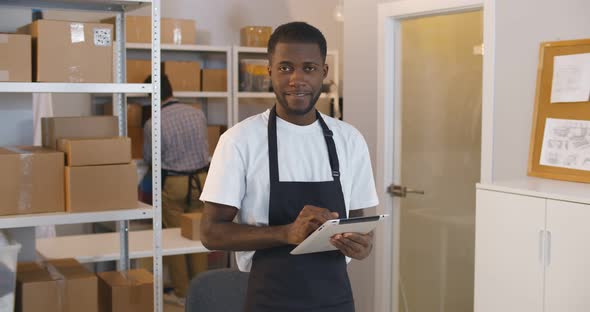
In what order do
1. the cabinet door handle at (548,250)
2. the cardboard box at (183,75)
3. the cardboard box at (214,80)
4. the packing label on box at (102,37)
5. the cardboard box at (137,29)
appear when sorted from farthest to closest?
1. the cardboard box at (214,80)
2. the cardboard box at (183,75)
3. the cardboard box at (137,29)
4. the packing label on box at (102,37)
5. the cabinet door handle at (548,250)

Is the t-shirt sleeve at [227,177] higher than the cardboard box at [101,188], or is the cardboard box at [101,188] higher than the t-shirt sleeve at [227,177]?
the t-shirt sleeve at [227,177]

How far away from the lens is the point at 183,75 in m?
6.14

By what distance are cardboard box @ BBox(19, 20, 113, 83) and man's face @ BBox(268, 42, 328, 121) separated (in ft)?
4.31

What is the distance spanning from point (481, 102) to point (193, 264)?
296 centimetres

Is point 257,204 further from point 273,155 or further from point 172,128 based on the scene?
point 172,128

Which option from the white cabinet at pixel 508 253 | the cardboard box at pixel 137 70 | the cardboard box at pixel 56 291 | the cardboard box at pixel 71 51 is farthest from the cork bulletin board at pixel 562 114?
the cardboard box at pixel 137 70

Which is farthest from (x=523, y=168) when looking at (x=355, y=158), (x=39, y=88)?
(x=39, y=88)

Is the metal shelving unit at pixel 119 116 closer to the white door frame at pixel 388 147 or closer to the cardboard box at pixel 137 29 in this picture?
the white door frame at pixel 388 147

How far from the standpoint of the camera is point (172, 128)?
5824 mm

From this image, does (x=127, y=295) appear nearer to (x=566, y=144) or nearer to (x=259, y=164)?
(x=259, y=164)

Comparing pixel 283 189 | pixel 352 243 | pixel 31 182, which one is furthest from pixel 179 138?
A: pixel 352 243

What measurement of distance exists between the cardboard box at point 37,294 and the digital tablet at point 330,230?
1.45m

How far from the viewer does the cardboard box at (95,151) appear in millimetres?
2787

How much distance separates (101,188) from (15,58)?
57 centimetres
